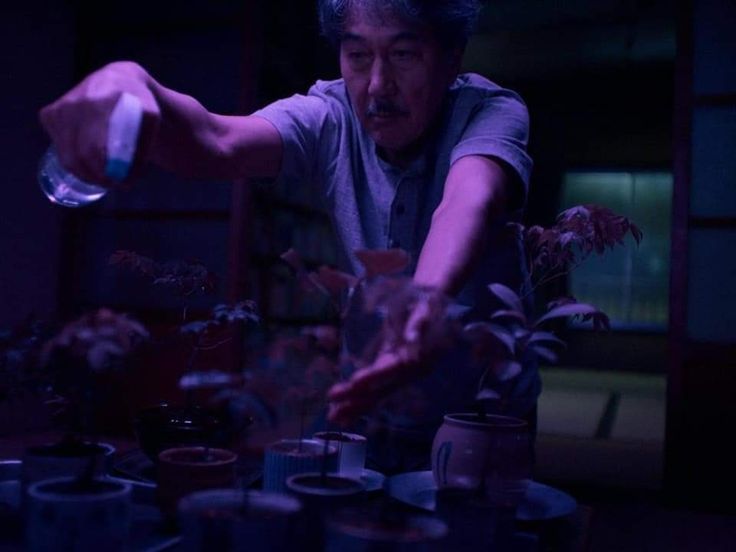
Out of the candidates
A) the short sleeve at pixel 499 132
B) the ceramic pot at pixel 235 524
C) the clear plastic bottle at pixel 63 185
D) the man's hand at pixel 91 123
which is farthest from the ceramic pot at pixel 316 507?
the short sleeve at pixel 499 132

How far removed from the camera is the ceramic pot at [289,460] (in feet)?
2.90

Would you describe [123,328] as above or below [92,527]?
above

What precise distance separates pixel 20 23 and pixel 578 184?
6.10 meters

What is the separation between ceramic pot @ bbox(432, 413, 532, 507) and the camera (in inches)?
31.8

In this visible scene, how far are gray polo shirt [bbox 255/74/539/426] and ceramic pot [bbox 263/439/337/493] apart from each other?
0.40m

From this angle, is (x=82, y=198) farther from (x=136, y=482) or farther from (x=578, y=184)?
(x=578, y=184)

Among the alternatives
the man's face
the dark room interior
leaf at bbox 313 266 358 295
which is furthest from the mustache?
the dark room interior

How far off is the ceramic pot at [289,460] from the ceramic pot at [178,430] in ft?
0.35

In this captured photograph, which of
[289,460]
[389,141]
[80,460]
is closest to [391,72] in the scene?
[389,141]

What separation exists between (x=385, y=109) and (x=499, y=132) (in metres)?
0.19

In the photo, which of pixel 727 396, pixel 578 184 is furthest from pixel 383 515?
pixel 578 184

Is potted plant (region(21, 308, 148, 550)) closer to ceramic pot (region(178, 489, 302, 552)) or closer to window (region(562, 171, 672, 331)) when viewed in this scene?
ceramic pot (region(178, 489, 302, 552))

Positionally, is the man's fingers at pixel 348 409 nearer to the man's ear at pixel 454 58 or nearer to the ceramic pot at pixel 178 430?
the ceramic pot at pixel 178 430

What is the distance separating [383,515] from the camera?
2.09 feet
